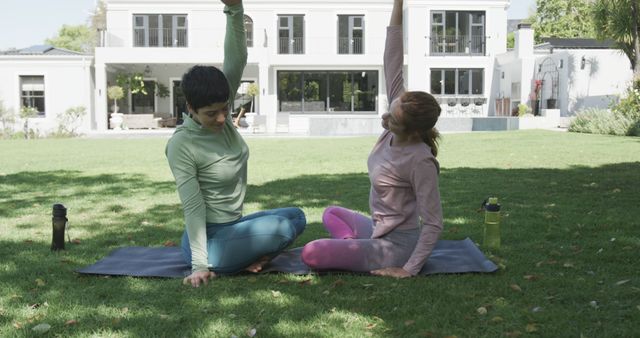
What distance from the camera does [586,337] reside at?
2.88 m

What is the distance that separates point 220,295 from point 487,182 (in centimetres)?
566

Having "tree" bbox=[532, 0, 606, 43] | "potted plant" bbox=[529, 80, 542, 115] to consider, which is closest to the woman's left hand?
"potted plant" bbox=[529, 80, 542, 115]

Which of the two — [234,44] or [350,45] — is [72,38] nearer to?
[350,45]

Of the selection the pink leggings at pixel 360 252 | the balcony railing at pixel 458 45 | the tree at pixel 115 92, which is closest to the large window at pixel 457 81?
the balcony railing at pixel 458 45

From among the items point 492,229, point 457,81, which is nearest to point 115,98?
point 457,81

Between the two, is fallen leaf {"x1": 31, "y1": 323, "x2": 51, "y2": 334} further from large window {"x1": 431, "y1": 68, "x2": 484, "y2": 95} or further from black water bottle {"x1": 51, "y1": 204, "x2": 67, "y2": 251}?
large window {"x1": 431, "y1": 68, "x2": 484, "y2": 95}

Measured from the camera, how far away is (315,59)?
2989 cm

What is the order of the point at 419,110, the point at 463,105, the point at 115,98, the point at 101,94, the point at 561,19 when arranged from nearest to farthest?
the point at 419,110 < the point at 101,94 < the point at 115,98 < the point at 463,105 < the point at 561,19

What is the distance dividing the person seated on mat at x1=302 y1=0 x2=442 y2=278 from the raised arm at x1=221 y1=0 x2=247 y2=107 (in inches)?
36.8

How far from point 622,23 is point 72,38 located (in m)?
60.7

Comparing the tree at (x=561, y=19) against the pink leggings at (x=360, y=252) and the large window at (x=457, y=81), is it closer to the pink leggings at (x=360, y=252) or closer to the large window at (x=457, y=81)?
the large window at (x=457, y=81)

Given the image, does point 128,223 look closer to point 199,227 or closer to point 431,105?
point 199,227

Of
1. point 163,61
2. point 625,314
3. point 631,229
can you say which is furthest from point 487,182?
point 163,61

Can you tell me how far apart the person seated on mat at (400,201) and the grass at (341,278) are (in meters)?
0.15
